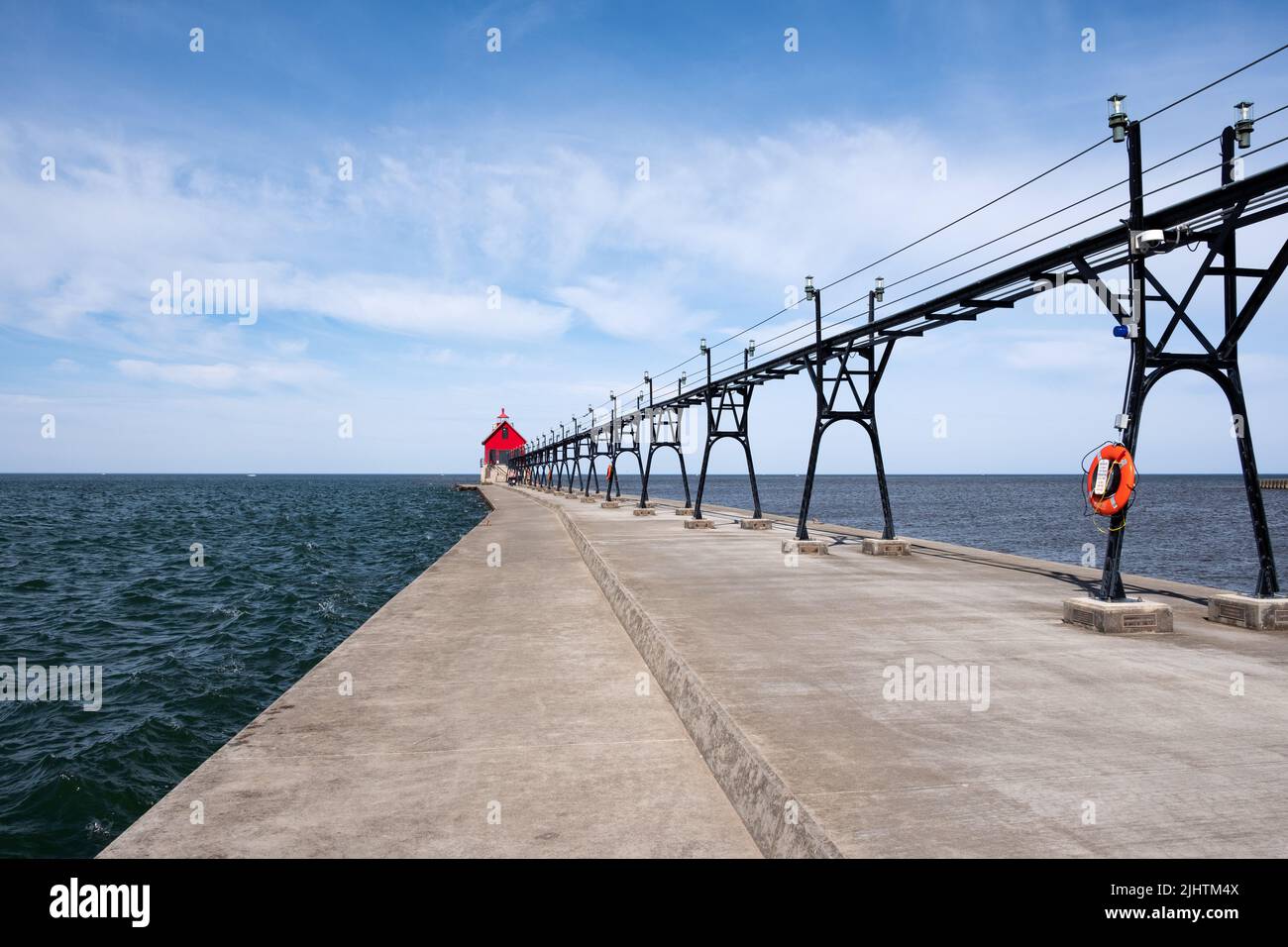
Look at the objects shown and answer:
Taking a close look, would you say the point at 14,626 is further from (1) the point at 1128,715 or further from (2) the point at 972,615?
(1) the point at 1128,715

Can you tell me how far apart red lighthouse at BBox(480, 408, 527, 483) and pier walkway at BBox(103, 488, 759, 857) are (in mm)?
119299

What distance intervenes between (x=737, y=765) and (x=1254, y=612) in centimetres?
781

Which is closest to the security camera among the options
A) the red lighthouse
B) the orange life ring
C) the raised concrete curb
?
the orange life ring

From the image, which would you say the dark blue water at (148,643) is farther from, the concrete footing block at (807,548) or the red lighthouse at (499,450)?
the red lighthouse at (499,450)

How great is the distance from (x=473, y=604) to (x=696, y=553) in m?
6.12

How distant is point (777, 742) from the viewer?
5.54 metres

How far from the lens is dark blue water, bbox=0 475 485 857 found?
845cm

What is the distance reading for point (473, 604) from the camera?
14.4 metres

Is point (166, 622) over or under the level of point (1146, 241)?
under

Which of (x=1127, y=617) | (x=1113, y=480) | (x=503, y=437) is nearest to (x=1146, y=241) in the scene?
(x=1113, y=480)

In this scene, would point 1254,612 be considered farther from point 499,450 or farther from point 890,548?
point 499,450

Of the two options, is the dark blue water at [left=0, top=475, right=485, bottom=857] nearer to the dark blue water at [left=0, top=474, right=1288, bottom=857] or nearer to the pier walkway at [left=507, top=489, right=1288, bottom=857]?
the dark blue water at [left=0, top=474, right=1288, bottom=857]

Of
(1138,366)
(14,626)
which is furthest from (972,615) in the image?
(14,626)

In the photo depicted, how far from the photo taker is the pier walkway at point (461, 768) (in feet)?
16.6
